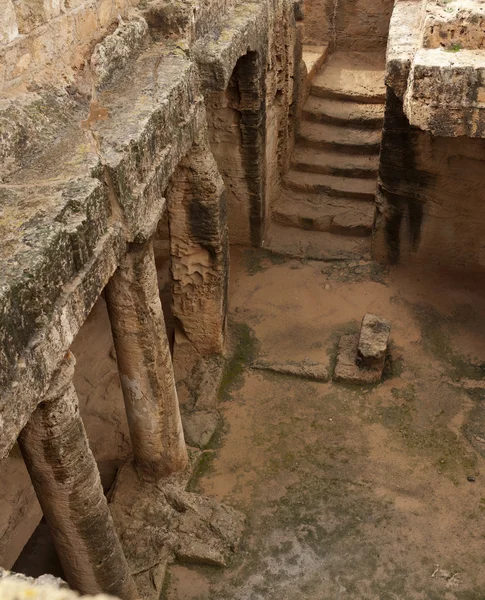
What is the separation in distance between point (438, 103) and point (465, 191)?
2.87 metres

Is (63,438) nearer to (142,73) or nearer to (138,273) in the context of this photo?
(138,273)

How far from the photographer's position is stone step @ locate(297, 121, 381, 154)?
998cm

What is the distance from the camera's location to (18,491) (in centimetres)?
557

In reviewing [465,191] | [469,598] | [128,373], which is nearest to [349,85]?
[465,191]

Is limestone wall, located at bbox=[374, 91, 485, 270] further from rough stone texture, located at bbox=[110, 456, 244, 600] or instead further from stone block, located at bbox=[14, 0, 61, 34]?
stone block, located at bbox=[14, 0, 61, 34]

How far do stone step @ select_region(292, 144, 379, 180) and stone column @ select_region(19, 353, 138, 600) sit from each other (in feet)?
22.9

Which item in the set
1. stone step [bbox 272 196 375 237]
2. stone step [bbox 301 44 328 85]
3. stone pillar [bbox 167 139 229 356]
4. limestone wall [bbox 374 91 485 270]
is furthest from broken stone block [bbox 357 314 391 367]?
stone step [bbox 301 44 328 85]

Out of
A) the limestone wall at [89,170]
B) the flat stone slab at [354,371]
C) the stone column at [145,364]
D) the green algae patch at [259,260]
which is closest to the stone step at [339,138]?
the green algae patch at [259,260]

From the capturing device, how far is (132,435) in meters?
5.54

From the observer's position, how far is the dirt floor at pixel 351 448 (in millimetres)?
5246

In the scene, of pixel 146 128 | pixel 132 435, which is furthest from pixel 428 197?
pixel 146 128

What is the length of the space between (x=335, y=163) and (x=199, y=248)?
426 centimetres

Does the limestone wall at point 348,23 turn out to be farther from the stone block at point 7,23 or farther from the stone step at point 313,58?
the stone block at point 7,23

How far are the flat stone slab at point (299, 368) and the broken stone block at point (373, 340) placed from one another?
0.44m
